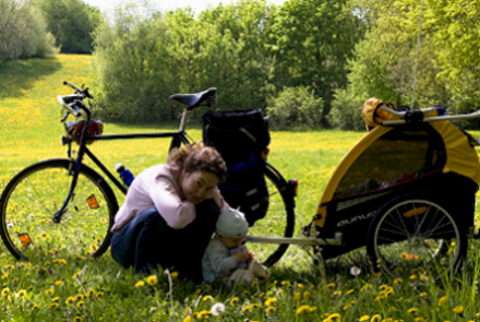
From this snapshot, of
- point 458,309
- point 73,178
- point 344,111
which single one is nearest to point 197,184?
point 73,178

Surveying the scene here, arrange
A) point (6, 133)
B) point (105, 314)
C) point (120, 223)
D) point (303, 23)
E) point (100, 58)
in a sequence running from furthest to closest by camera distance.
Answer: point (303, 23)
point (6, 133)
point (100, 58)
point (120, 223)
point (105, 314)

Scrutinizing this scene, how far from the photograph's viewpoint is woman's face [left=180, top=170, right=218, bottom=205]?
261 cm

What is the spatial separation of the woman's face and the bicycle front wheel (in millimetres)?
741

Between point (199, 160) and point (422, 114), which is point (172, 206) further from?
point (422, 114)

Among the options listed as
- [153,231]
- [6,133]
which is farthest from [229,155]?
[6,133]

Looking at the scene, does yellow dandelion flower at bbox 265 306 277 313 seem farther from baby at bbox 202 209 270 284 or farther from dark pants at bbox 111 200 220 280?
dark pants at bbox 111 200 220 280

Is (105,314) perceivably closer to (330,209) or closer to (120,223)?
(120,223)

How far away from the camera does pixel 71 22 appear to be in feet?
12.8

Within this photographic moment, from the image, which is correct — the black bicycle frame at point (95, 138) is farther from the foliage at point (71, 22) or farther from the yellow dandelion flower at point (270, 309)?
the yellow dandelion flower at point (270, 309)

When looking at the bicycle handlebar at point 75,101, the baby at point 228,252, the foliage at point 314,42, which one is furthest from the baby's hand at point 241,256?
the foliage at point 314,42

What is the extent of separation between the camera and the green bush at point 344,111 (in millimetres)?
4891

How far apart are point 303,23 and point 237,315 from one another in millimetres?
2983

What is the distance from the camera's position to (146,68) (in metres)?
4.04

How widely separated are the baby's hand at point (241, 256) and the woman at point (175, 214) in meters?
0.17
